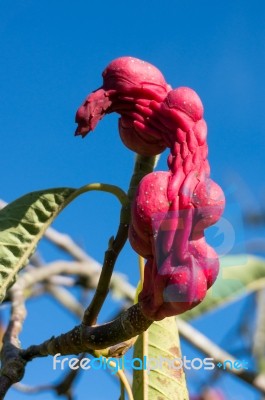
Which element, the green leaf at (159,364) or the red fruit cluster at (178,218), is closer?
the red fruit cluster at (178,218)

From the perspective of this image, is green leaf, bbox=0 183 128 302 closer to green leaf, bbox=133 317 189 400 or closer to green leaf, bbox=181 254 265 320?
green leaf, bbox=133 317 189 400

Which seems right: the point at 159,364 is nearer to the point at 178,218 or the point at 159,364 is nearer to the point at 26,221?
the point at 26,221

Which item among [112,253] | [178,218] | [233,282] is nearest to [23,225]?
→ [112,253]

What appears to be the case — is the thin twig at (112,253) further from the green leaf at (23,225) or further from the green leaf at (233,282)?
the green leaf at (233,282)

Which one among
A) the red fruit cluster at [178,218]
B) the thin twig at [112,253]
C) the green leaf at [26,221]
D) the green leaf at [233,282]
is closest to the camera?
the red fruit cluster at [178,218]

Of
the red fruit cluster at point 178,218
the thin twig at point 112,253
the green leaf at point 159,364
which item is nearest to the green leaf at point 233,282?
the green leaf at point 159,364

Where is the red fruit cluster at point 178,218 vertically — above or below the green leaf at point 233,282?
below
